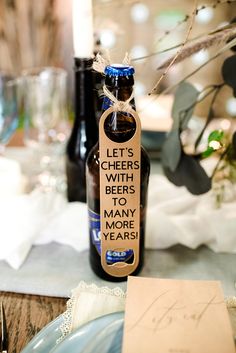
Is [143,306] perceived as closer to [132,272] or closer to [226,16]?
[132,272]

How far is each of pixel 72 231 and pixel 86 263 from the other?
0.07 meters

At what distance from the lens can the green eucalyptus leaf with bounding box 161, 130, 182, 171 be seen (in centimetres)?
63

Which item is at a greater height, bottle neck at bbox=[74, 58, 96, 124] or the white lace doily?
bottle neck at bbox=[74, 58, 96, 124]

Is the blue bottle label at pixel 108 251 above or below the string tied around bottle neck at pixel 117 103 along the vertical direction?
below

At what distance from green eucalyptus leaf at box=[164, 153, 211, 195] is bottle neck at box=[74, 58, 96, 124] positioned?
158 mm

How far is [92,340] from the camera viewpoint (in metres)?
0.41

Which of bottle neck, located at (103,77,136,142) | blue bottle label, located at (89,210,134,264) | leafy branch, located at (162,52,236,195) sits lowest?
blue bottle label, located at (89,210,134,264)

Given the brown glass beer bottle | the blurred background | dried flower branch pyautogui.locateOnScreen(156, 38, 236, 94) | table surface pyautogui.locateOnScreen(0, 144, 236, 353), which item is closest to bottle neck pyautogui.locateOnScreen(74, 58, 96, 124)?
the brown glass beer bottle

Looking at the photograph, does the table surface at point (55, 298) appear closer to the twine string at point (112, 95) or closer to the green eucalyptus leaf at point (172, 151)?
the green eucalyptus leaf at point (172, 151)

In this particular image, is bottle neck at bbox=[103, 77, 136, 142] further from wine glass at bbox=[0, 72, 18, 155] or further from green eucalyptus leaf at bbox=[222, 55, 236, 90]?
wine glass at bbox=[0, 72, 18, 155]

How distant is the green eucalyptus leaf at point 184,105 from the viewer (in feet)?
2.12

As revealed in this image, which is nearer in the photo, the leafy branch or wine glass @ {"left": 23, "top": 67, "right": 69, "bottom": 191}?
the leafy branch

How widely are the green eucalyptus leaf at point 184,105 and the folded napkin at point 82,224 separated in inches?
5.3

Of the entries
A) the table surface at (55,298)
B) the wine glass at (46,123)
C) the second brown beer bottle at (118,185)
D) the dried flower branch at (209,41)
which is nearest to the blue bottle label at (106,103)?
the second brown beer bottle at (118,185)
